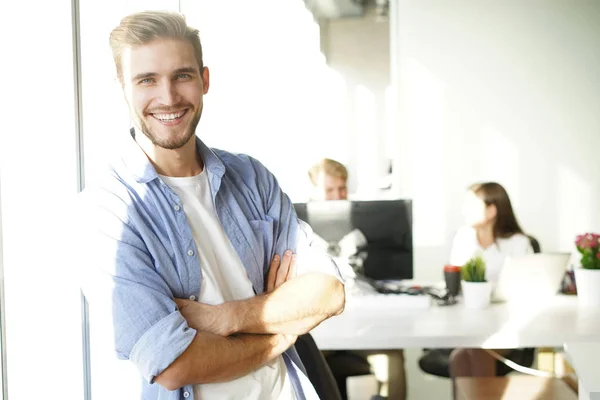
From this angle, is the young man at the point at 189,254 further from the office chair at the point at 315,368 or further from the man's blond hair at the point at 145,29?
the office chair at the point at 315,368

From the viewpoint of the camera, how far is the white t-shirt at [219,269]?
1.49 meters

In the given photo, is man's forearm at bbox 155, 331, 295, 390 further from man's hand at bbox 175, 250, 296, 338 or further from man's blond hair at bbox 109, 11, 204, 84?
man's blond hair at bbox 109, 11, 204, 84

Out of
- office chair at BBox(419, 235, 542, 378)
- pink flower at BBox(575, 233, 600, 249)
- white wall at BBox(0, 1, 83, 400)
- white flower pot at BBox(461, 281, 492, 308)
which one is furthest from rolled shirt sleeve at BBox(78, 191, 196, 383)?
office chair at BBox(419, 235, 542, 378)

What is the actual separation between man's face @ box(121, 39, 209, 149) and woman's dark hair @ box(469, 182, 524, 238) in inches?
109

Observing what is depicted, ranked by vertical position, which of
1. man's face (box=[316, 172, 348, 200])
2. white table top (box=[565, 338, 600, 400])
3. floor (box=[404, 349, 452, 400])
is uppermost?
man's face (box=[316, 172, 348, 200])

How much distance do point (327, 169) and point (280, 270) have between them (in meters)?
2.93

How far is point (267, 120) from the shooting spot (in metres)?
4.60

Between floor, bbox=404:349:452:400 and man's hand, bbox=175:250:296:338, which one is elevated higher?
man's hand, bbox=175:250:296:338

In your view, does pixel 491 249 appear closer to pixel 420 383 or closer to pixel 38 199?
pixel 420 383

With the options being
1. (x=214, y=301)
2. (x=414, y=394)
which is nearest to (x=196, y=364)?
(x=214, y=301)

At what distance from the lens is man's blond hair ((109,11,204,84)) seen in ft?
5.00

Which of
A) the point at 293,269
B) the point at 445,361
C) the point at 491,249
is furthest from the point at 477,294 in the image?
the point at 293,269

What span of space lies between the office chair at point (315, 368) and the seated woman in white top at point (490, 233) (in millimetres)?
2219

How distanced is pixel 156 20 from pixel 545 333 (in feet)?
5.85
